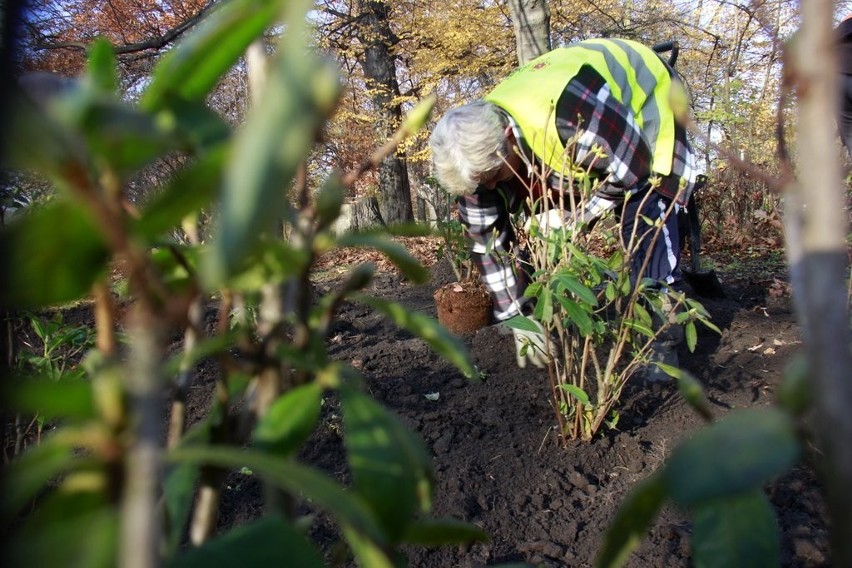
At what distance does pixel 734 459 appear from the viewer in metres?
0.32

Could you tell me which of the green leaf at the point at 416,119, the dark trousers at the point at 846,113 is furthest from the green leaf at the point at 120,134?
the dark trousers at the point at 846,113

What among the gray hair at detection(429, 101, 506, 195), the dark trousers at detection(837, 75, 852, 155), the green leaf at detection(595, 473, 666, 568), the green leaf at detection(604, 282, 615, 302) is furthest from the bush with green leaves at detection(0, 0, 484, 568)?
the dark trousers at detection(837, 75, 852, 155)

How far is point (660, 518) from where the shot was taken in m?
1.77

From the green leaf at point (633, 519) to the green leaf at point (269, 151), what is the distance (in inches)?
11.0

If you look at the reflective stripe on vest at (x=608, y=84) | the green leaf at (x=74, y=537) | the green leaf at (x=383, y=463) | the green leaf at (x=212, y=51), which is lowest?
the green leaf at (x=383, y=463)

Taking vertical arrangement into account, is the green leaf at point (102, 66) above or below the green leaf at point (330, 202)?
above

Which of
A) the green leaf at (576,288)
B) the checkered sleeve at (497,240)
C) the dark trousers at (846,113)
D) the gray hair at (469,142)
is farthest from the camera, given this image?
the checkered sleeve at (497,240)

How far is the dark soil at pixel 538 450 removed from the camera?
169 centimetres

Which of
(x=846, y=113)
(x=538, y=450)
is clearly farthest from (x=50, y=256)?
(x=846, y=113)

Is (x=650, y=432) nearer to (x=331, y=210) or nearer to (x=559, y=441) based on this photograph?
(x=559, y=441)

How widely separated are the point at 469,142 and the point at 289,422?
93.7 inches

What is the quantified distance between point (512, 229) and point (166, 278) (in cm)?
293

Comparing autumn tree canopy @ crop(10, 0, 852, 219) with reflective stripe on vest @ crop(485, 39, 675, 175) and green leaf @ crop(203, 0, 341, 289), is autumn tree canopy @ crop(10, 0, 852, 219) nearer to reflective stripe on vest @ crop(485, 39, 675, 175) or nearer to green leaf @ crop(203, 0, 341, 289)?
reflective stripe on vest @ crop(485, 39, 675, 175)

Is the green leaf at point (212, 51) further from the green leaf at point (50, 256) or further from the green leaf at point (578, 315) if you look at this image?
the green leaf at point (578, 315)
